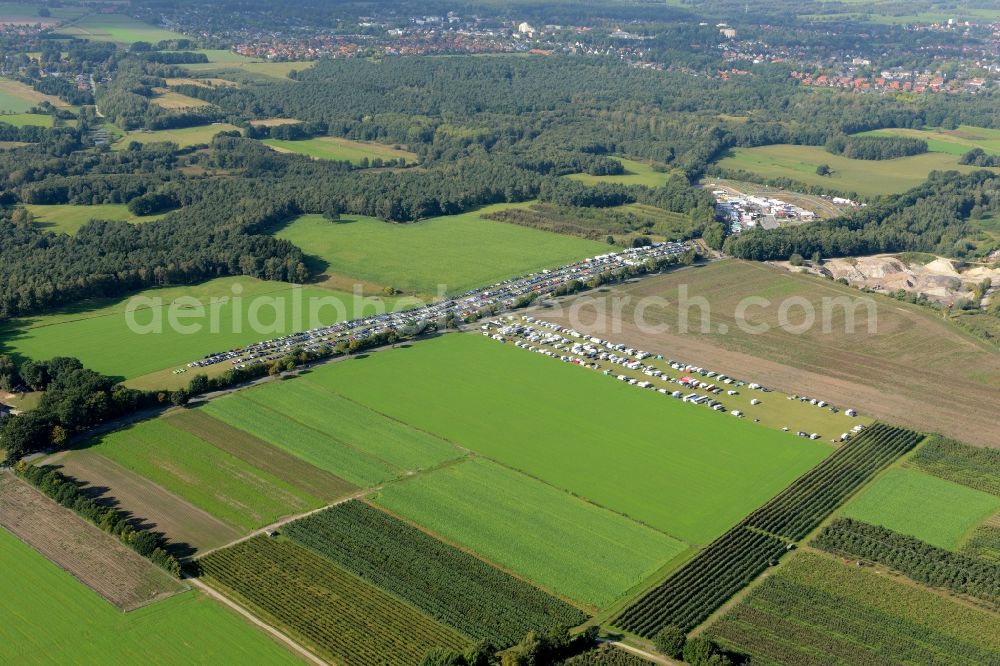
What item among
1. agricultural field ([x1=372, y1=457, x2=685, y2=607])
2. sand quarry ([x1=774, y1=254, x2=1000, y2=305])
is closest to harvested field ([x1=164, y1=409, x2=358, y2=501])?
agricultural field ([x1=372, y1=457, x2=685, y2=607])

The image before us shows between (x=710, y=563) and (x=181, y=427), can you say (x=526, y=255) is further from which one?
(x=710, y=563)

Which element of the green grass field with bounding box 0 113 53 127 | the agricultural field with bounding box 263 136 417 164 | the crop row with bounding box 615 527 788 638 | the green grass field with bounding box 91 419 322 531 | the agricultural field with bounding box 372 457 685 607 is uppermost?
the green grass field with bounding box 0 113 53 127

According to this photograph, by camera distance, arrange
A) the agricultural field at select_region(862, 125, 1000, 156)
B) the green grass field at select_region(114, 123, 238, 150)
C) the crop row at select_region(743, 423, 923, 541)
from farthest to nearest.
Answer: the agricultural field at select_region(862, 125, 1000, 156) → the green grass field at select_region(114, 123, 238, 150) → the crop row at select_region(743, 423, 923, 541)

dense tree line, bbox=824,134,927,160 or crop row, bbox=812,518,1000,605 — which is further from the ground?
dense tree line, bbox=824,134,927,160

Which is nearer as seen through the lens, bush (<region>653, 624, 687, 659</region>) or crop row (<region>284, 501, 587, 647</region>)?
bush (<region>653, 624, 687, 659</region>)

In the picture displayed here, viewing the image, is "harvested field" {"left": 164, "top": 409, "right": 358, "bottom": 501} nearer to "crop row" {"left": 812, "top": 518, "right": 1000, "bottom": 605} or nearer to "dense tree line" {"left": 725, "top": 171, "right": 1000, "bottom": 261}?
"crop row" {"left": 812, "top": 518, "right": 1000, "bottom": 605}

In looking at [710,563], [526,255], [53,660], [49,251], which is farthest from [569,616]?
[49,251]

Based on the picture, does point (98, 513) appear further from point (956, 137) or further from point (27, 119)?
point (956, 137)
